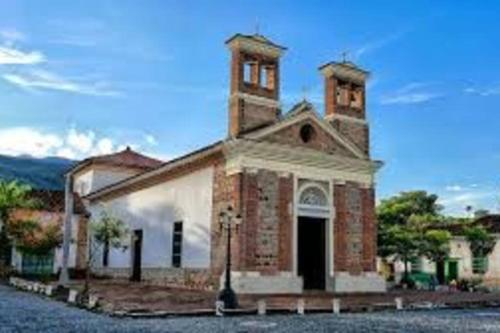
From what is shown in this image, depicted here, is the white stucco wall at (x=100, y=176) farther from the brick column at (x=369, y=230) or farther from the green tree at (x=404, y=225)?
the brick column at (x=369, y=230)

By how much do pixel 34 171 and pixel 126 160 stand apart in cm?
9051

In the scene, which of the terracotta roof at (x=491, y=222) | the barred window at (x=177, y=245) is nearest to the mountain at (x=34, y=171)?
the terracotta roof at (x=491, y=222)

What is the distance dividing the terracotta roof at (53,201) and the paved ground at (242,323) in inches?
884

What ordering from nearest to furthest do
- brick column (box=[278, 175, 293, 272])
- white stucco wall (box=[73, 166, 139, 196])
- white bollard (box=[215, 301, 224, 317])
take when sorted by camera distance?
white bollard (box=[215, 301, 224, 317])
brick column (box=[278, 175, 293, 272])
white stucco wall (box=[73, 166, 139, 196])

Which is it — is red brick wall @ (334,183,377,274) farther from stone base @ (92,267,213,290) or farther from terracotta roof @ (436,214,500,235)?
terracotta roof @ (436,214,500,235)

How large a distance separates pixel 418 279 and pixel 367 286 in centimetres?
1212

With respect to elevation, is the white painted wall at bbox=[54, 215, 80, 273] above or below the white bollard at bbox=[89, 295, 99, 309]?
above

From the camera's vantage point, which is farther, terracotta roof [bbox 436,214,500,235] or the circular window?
terracotta roof [bbox 436,214,500,235]

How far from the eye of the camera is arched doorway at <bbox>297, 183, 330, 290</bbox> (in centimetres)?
2630

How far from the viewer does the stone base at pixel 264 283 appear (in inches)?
924

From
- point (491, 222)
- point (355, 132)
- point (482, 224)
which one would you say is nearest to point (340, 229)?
point (355, 132)

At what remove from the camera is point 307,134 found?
26531 mm

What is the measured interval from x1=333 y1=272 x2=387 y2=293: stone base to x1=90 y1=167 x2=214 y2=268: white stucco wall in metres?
5.42

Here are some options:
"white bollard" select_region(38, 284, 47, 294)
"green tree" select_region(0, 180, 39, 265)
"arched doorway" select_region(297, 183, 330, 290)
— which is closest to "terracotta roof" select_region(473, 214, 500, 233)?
"arched doorway" select_region(297, 183, 330, 290)
